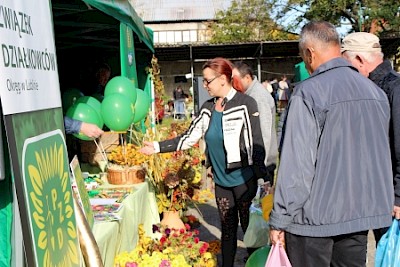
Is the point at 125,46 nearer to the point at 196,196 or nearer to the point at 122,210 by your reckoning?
the point at 196,196

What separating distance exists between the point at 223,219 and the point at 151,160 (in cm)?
136

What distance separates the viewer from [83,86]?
6.58 metres

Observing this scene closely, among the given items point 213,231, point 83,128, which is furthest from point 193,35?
point 83,128

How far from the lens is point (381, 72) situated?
2.74 m

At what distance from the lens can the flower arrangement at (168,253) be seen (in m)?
3.08

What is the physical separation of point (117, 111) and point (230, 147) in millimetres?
1023

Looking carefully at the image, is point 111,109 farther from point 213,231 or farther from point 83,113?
point 213,231

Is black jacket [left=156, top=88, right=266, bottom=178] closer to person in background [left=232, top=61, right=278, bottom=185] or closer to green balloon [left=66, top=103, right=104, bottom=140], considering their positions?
person in background [left=232, top=61, right=278, bottom=185]

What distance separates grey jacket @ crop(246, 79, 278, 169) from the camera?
407 centimetres

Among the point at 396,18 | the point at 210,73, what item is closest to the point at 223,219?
the point at 210,73

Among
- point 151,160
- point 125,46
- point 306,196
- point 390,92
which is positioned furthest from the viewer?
point 125,46

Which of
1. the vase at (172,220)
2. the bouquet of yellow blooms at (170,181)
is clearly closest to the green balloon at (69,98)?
the bouquet of yellow blooms at (170,181)

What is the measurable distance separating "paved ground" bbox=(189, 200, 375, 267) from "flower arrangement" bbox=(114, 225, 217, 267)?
65cm

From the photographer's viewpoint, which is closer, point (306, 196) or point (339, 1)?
point (306, 196)
